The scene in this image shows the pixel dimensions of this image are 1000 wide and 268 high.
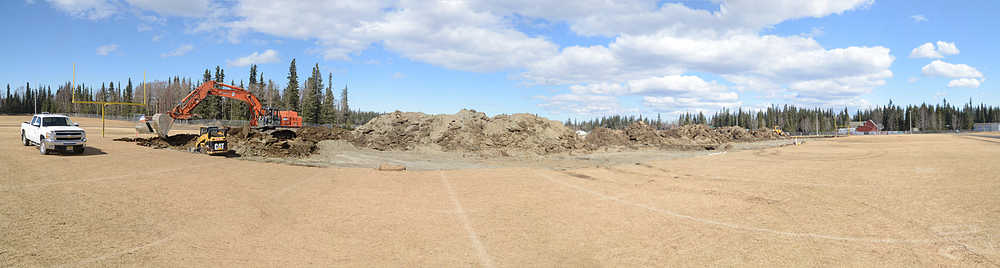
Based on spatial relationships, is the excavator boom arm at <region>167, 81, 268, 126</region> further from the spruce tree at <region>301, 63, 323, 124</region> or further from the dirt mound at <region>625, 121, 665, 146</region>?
the spruce tree at <region>301, 63, 323, 124</region>

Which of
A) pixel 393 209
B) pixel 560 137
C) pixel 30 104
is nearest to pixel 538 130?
pixel 560 137

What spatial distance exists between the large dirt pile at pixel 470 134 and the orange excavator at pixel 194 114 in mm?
8288

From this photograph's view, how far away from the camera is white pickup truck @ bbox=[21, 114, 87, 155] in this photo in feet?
50.0

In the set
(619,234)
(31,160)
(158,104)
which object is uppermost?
(158,104)

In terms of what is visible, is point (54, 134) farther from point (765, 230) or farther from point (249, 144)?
point (765, 230)

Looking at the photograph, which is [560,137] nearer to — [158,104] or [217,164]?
[217,164]

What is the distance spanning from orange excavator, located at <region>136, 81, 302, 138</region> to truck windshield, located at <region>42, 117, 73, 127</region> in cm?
1021

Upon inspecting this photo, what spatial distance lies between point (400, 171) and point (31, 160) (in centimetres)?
1172

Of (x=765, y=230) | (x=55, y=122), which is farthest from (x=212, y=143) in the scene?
(x=765, y=230)

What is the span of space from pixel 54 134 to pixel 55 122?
2255mm

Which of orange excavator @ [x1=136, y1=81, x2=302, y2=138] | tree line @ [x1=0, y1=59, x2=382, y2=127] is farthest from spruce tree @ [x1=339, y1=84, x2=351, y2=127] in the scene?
orange excavator @ [x1=136, y1=81, x2=302, y2=138]

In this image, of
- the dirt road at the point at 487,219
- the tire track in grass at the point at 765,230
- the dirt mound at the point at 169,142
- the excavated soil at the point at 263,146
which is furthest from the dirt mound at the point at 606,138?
the dirt mound at the point at 169,142

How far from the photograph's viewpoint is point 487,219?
9492 millimetres

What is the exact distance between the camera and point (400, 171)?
60.7 feet
